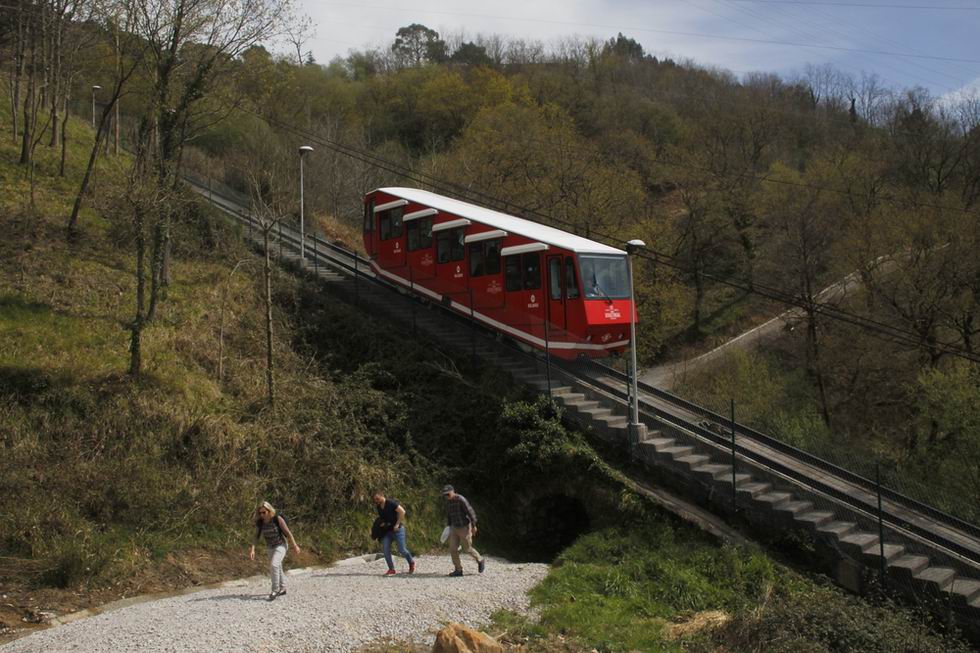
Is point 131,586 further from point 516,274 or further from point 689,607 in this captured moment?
point 516,274

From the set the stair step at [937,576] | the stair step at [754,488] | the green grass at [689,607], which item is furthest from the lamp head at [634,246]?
the stair step at [937,576]

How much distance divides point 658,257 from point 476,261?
19.8 metres

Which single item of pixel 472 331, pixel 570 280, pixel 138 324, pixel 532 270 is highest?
pixel 532 270

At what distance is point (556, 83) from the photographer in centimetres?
7162

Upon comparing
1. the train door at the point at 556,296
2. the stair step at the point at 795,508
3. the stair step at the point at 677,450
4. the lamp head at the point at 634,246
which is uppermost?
the lamp head at the point at 634,246

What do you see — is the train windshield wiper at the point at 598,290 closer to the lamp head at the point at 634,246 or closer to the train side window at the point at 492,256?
the lamp head at the point at 634,246

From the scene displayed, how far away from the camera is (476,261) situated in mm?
21859

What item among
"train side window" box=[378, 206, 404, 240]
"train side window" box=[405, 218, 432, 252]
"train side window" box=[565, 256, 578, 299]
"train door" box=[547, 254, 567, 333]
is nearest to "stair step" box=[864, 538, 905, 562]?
"train door" box=[547, 254, 567, 333]

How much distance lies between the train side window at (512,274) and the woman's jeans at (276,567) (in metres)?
10.4

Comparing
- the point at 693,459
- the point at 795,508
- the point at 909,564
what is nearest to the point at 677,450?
the point at 693,459

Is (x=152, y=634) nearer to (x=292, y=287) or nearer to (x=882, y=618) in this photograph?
(x=882, y=618)

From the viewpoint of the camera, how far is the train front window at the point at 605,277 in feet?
62.9

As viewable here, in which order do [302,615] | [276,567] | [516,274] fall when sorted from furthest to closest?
[516,274]
[276,567]
[302,615]

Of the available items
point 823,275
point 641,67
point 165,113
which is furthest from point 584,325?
point 641,67
